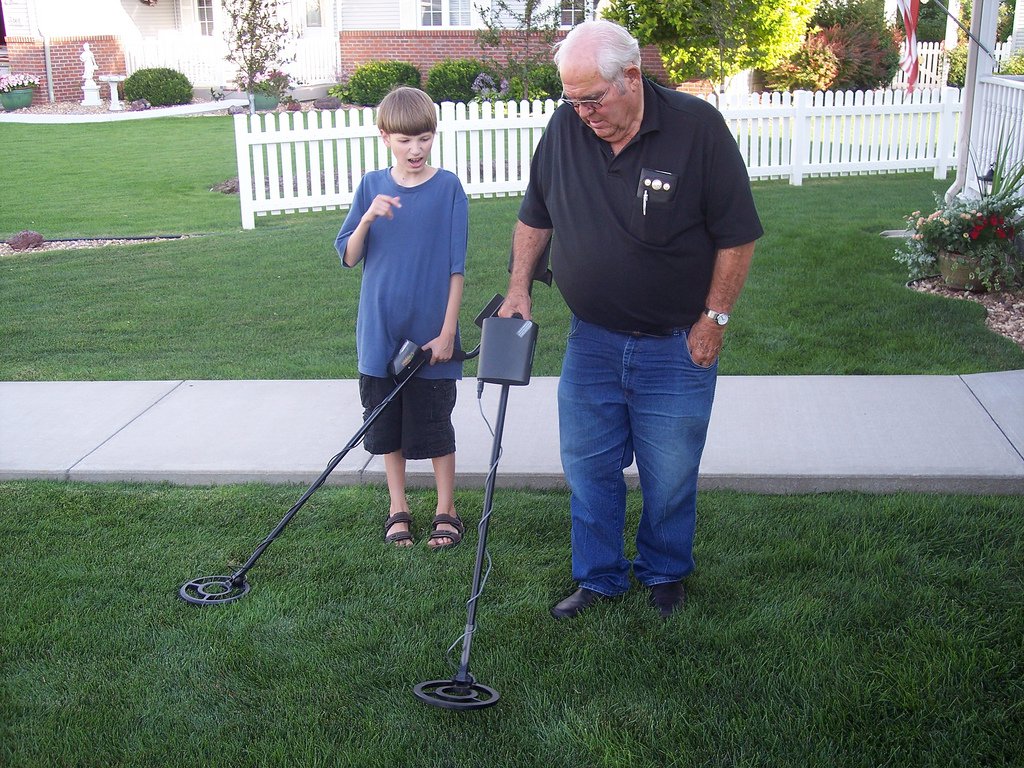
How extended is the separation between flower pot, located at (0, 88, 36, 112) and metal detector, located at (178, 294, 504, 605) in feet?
76.2

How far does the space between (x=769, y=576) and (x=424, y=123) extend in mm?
1925

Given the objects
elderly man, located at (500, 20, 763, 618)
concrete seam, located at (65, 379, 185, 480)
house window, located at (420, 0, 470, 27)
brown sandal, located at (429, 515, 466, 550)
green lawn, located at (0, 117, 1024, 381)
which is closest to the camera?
elderly man, located at (500, 20, 763, 618)

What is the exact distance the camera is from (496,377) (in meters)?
3.27

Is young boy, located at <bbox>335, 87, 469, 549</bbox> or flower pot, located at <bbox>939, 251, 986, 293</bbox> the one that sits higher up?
young boy, located at <bbox>335, 87, 469, 549</bbox>

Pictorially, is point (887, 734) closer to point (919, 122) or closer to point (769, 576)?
point (769, 576)

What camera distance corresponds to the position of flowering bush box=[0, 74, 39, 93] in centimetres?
2381

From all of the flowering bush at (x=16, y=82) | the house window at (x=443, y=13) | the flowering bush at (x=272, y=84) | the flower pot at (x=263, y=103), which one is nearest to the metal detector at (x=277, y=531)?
the flowering bush at (x=272, y=84)

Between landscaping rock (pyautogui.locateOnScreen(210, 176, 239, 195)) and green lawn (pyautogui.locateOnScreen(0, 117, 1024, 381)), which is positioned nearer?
green lawn (pyautogui.locateOnScreen(0, 117, 1024, 381))

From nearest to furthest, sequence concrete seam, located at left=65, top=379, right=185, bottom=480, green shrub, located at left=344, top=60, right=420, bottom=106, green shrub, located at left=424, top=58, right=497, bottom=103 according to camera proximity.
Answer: concrete seam, located at left=65, top=379, right=185, bottom=480, green shrub, located at left=424, top=58, right=497, bottom=103, green shrub, located at left=344, top=60, right=420, bottom=106

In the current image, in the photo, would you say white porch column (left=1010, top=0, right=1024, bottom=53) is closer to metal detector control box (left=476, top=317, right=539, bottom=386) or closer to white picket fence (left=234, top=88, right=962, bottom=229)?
white picket fence (left=234, top=88, right=962, bottom=229)

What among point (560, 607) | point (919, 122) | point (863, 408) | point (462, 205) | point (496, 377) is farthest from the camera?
point (919, 122)

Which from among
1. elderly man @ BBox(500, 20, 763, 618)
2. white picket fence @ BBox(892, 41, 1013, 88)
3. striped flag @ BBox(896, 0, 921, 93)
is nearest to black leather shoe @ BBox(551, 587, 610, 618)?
elderly man @ BBox(500, 20, 763, 618)

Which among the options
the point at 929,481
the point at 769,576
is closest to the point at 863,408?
the point at 929,481

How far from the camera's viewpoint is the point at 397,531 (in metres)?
4.11
